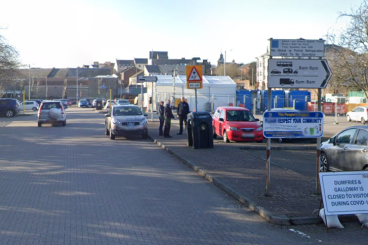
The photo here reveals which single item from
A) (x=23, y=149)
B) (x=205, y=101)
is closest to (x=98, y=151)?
(x=23, y=149)

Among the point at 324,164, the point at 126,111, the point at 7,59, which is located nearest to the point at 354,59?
the point at 324,164

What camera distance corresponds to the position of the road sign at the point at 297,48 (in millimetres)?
8930

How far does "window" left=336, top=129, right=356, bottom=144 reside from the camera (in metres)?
11.3

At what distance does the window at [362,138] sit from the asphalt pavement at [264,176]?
143 centimetres

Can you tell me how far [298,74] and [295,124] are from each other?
3.35 feet

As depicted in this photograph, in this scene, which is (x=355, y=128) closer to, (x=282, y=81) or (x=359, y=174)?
(x=282, y=81)

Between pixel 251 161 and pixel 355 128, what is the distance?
3295 mm

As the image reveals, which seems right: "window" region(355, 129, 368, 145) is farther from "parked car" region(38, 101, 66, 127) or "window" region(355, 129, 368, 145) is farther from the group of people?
"parked car" region(38, 101, 66, 127)

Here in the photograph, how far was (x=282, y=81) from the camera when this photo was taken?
8.87 metres

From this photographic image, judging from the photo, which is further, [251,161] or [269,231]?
[251,161]

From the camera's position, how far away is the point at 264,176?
10.9 m

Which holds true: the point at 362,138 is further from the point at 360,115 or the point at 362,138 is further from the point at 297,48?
the point at 360,115

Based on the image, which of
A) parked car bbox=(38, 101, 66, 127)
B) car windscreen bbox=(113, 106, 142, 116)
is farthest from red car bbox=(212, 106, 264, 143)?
parked car bbox=(38, 101, 66, 127)

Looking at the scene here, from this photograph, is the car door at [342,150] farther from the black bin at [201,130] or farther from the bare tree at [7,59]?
the bare tree at [7,59]
